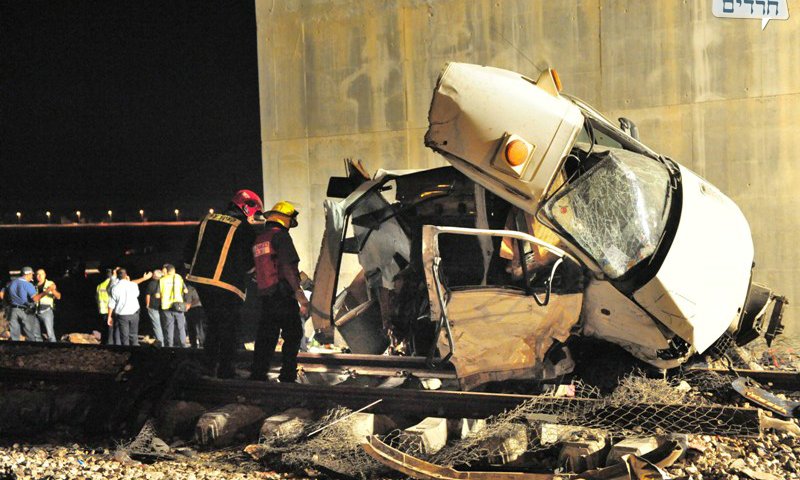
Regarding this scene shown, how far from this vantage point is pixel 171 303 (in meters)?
11.6

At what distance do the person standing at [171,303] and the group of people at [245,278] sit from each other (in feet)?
13.9

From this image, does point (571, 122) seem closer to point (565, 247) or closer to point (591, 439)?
point (565, 247)

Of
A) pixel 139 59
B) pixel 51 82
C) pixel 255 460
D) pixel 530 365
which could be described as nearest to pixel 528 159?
pixel 530 365

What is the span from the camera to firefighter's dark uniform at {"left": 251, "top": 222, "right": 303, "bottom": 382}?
7.06 meters

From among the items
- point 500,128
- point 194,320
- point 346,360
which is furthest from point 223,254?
point 194,320

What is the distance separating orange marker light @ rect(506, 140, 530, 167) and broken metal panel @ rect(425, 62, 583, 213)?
0.02m

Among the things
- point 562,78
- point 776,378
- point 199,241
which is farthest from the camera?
point 562,78

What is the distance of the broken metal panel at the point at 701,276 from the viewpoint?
5.19m

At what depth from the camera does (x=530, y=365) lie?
586 cm

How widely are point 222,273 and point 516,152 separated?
309 centimetres

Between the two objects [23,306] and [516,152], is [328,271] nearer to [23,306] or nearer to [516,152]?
[516,152]

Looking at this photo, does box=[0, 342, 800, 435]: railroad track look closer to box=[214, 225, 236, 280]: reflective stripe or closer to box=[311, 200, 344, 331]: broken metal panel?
box=[311, 200, 344, 331]: broken metal panel

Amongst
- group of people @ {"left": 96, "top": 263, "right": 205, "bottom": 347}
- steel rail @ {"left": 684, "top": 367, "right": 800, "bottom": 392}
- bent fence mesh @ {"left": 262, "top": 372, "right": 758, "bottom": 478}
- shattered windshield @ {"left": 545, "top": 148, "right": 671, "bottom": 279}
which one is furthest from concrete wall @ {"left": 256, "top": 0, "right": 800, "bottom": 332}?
bent fence mesh @ {"left": 262, "top": 372, "right": 758, "bottom": 478}

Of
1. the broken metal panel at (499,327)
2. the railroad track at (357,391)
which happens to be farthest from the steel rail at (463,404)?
the broken metal panel at (499,327)
